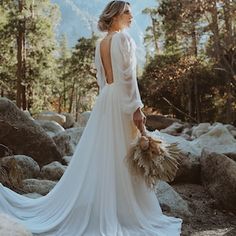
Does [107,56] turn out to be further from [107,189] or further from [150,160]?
[107,189]

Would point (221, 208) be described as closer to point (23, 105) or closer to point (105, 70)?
point (105, 70)

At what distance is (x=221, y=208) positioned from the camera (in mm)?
5766

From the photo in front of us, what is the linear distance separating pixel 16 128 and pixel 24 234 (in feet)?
15.2

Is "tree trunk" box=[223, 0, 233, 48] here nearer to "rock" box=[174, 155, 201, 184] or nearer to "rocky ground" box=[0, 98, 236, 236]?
"rocky ground" box=[0, 98, 236, 236]

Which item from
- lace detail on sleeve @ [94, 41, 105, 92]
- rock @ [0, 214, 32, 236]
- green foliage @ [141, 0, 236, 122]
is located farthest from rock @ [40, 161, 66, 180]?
green foliage @ [141, 0, 236, 122]

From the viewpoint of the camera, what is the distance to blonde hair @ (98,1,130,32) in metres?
4.03

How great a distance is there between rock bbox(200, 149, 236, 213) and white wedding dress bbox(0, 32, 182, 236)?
1.91 metres

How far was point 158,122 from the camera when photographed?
20.2 meters

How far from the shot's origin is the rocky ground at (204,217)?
474cm

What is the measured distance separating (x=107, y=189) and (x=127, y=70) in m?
1.11

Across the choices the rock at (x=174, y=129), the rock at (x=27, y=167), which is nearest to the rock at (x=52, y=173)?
the rock at (x=27, y=167)

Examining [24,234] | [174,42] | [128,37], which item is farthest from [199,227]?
[174,42]

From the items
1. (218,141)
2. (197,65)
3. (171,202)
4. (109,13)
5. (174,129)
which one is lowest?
(171,202)

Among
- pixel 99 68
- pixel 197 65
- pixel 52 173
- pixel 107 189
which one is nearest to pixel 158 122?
pixel 197 65
